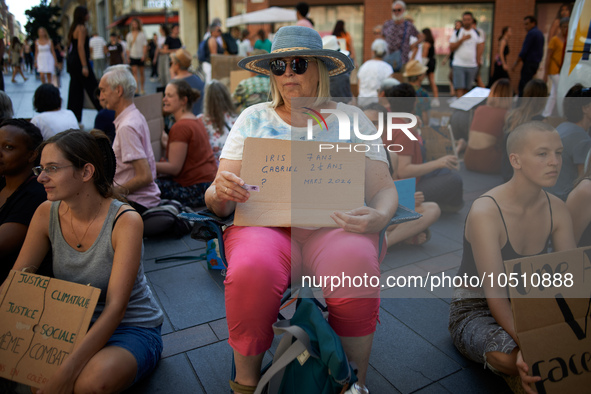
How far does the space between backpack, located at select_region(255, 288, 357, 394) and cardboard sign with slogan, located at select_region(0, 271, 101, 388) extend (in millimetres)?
766

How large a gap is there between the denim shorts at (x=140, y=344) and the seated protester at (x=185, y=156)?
2.55 meters

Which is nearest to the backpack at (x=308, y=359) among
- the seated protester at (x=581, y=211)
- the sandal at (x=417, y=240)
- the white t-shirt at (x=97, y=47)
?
the seated protester at (x=581, y=211)

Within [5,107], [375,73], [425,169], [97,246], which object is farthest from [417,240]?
[375,73]

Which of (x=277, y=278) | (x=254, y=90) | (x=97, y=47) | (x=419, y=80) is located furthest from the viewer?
(x=97, y=47)

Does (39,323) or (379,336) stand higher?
(39,323)

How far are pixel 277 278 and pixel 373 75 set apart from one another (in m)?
5.68

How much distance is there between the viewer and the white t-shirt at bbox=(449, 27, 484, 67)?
1010cm

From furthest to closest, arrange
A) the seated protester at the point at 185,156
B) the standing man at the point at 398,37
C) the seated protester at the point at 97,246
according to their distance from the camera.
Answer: the standing man at the point at 398,37
the seated protester at the point at 185,156
the seated protester at the point at 97,246

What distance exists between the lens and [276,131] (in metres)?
2.31

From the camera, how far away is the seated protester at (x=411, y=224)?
3838mm

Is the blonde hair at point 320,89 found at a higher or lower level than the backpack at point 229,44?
lower

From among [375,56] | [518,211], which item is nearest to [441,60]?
[375,56]

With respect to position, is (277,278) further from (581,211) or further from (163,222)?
(163,222)

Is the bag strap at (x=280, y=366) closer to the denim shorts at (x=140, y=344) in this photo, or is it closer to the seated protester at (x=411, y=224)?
the denim shorts at (x=140, y=344)
